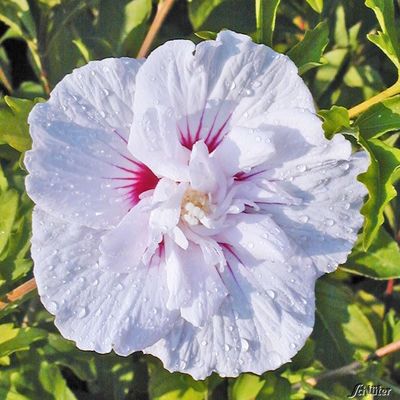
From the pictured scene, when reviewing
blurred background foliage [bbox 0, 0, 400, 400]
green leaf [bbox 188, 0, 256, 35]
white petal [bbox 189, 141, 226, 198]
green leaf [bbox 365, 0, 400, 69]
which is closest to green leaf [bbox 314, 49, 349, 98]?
blurred background foliage [bbox 0, 0, 400, 400]

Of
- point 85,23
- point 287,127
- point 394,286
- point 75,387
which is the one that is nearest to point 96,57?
point 85,23

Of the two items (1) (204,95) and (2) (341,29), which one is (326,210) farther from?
(2) (341,29)

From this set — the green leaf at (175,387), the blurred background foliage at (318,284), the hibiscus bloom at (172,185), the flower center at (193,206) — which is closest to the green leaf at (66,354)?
the blurred background foliage at (318,284)

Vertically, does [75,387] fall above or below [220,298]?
A: below

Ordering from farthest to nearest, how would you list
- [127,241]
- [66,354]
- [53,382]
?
1. [66,354]
2. [53,382]
3. [127,241]

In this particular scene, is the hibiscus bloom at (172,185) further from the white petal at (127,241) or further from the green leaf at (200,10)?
the green leaf at (200,10)

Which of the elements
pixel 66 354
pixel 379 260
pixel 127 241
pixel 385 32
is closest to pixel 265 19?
pixel 385 32

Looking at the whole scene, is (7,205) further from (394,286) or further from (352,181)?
(394,286)
